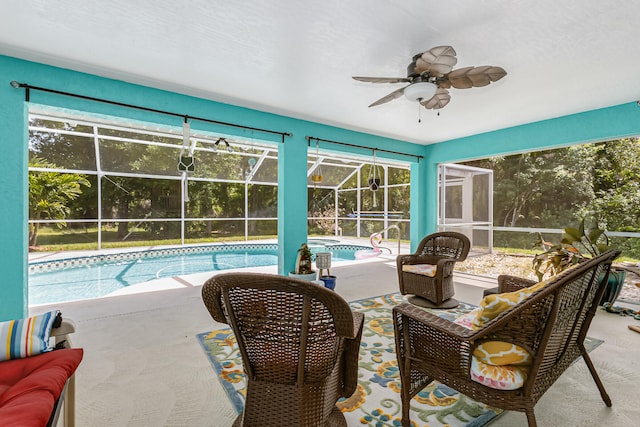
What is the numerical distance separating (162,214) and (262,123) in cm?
602

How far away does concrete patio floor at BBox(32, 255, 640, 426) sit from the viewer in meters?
1.73

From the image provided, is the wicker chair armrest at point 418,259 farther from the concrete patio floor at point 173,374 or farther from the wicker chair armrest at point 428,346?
the wicker chair armrest at point 428,346

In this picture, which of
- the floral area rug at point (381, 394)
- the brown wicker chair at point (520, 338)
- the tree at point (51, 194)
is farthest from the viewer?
the tree at point (51, 194)

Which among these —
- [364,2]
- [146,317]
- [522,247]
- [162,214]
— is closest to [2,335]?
[146,317]

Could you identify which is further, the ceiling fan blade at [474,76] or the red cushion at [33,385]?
the ceiling fan blade at [474,76]

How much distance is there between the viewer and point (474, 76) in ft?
7.40

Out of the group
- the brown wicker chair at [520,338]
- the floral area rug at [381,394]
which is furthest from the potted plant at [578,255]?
the brown wicker chair at [520,338]

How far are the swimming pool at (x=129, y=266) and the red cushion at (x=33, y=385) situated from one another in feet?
12.0

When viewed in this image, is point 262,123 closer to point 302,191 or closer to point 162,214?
point 302,191

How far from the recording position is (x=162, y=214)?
28.8ft

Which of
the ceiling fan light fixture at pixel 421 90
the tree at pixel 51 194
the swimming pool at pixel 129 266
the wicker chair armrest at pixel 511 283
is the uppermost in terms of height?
the ceiling fan light fixture at pixel 421 90

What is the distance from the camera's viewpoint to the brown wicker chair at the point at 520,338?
129cm

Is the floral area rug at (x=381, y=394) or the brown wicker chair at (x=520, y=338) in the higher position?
the brown wicker chair at (x=520, y=338)

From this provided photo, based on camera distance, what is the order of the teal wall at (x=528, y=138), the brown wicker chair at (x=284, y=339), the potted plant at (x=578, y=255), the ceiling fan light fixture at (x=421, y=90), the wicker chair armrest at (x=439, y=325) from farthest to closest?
the teal wall at (x=528, y=138) → the potted plant at (x=578, y=255) → the ceiling fan light fixture at (x=421, y=90) → the wicker chair armrest at (x=439, y=325) → the brown wicker chair at (x=284, y=339)
